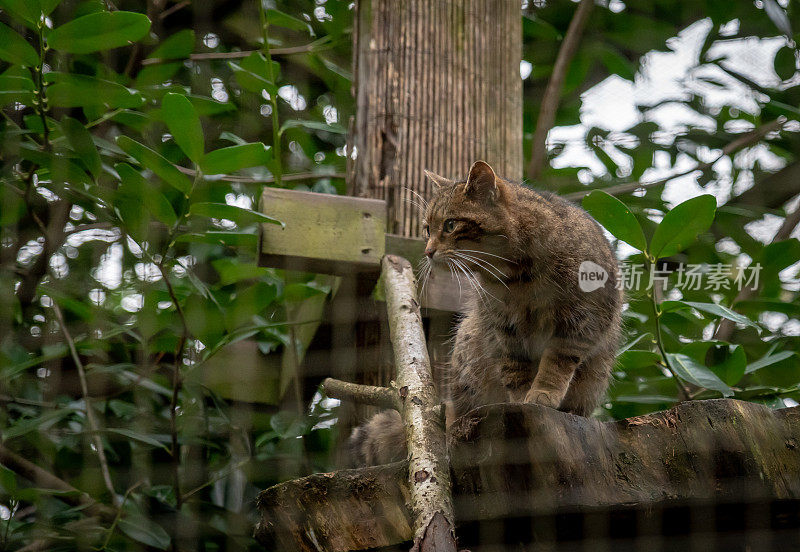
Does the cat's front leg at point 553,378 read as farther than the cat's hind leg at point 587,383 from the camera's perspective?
No

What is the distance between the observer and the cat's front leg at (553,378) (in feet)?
5.03

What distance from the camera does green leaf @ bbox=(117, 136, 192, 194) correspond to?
5.26 feet

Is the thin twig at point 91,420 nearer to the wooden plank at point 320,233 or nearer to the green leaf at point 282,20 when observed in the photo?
the wooden plank at point 320,233

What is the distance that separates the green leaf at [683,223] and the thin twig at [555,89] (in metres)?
0.89

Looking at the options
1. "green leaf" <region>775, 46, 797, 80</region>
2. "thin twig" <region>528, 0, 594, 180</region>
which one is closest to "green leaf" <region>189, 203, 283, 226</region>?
"thin twig" <region>528, 0, 594, 180</region>

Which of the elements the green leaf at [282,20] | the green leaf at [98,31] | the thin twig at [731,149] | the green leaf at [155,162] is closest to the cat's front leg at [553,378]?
the thin twig at [731,149]

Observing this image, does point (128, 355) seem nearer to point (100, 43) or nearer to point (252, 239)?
point (252, 239)

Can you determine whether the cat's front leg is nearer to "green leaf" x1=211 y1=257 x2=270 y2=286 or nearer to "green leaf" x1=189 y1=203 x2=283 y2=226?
"green leaf" x1=189 y1=203 x2=283 y2=226

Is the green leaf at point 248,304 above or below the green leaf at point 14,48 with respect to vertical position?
below

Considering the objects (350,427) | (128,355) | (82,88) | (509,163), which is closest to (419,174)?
(509,163)

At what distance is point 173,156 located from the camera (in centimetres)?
218

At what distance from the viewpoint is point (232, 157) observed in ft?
5.35

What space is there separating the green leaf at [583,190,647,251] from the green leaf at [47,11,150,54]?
0.98 meters

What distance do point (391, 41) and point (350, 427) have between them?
968mm
